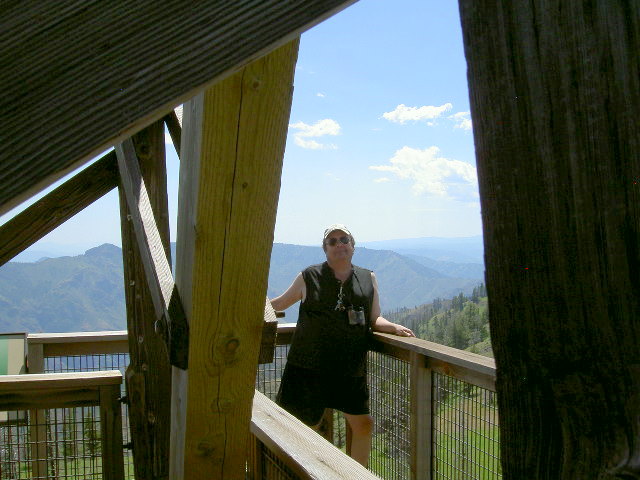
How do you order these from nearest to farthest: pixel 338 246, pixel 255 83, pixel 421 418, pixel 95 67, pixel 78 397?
1. pixel 95 67
2. pixel 255 83
3. pixel 78 397
4. pixel 421 418
5. pixel 338 246

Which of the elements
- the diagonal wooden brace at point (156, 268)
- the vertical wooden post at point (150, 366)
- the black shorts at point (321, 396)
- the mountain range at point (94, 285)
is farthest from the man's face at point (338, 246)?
the mountain range at point (94, 285)

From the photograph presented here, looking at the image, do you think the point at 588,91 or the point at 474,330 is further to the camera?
the point at 474,330

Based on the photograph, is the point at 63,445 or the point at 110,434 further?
the point at 63,445

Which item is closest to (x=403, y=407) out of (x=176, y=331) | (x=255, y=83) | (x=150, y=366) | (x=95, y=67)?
(x=150, y=366)

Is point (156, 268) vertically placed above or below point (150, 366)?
above

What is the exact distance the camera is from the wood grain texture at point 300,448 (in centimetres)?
148

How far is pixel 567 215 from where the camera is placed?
0.52 m

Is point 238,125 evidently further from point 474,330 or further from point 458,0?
point 474,330

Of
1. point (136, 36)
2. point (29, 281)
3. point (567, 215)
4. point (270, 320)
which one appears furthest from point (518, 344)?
point (29, 281)

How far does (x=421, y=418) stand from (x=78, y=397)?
1.57m

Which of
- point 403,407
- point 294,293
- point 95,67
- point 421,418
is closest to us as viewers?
point 95,67

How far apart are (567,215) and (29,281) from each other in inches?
4562

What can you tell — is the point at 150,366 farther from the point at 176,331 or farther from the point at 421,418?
the point at 421,418

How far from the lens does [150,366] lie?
238cm
